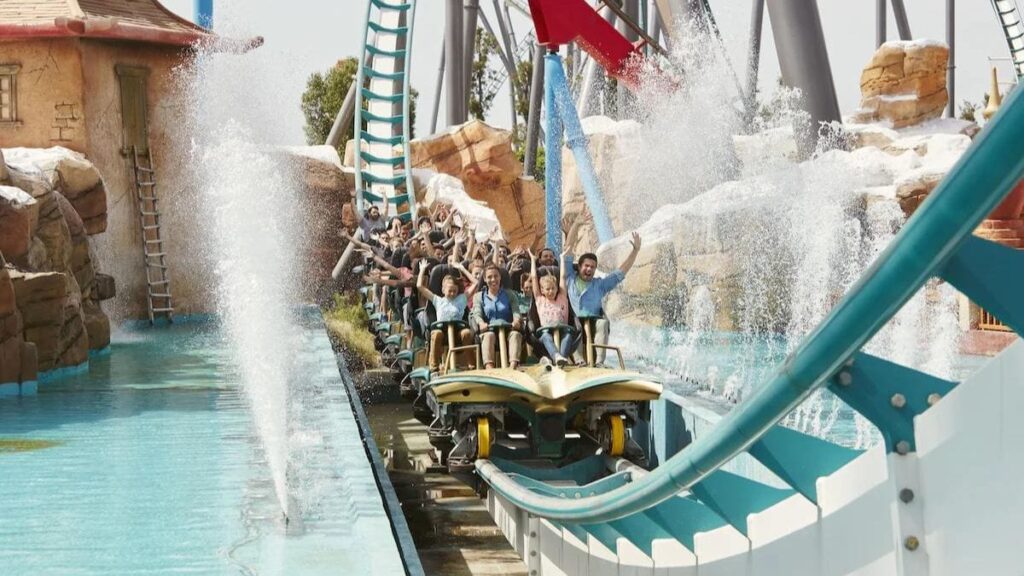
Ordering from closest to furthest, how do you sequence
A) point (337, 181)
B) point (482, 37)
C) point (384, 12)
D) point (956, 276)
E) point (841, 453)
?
point (956, 276) < point (841, 453) < point (337, 181) < point (384, 12) < point (482, 37)

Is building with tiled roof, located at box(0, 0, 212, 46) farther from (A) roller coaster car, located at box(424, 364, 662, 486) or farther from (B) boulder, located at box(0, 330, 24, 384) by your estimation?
(A) roller coaster car, located at box(424, 364, 662, 486)

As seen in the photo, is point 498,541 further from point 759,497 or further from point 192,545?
point 759,497

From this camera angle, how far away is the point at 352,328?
18531mm

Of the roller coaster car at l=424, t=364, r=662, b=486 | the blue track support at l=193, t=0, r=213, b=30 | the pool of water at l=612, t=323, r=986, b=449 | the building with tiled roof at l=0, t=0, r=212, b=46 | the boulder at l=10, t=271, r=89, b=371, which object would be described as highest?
the blue track support at l=193, t=0, r=213, b=30

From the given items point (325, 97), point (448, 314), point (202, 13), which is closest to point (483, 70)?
point (325, 97)

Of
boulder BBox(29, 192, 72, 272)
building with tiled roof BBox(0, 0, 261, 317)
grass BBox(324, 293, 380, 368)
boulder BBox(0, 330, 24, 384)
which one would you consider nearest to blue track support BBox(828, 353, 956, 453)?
boulder BBox(0, 330, 24, 384)

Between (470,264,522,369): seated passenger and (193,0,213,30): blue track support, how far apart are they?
16.2 meters

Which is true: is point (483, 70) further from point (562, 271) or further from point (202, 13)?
point (562, 271)

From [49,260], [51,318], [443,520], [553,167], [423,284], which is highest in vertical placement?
[553,167]

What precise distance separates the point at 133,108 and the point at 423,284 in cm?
884

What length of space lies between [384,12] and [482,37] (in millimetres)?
21226

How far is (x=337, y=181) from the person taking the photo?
837 inches

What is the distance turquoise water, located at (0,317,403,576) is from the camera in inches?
200

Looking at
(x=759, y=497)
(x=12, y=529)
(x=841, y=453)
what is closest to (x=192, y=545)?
(x=12, y=529)
